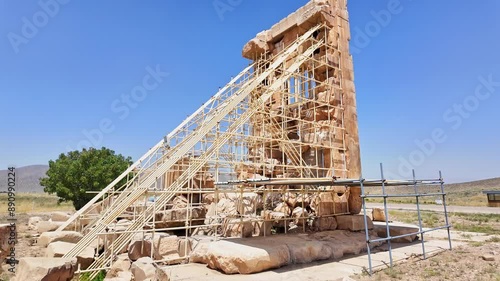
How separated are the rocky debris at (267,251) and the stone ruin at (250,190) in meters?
0.03

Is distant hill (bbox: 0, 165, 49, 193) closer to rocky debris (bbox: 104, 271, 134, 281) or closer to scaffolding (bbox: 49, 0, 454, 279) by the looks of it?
scaffolding (bbox: 49, 0, 454, 279)

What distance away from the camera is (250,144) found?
1434 cm

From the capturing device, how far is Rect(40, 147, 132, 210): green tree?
85.6 feet

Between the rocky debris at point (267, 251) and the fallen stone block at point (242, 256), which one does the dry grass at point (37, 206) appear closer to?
the fallen stone block at point (242, 256)

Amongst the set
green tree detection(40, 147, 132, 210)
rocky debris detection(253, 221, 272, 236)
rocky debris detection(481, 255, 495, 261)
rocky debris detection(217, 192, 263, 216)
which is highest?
green tree detection(40, 147, 132, 210)

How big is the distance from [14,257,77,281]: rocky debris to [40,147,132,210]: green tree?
20.3 m

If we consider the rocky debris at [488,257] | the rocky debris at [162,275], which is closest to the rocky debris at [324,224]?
the rocky debris at [488,257]

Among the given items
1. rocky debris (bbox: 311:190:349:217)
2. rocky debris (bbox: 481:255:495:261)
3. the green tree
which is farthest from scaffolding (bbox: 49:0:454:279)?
the green tree

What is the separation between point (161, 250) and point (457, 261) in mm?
8568

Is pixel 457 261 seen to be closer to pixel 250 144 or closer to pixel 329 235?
pixel 329 235

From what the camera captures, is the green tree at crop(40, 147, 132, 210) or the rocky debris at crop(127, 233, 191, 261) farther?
the green tree at crop(40, 147, 132, 210)

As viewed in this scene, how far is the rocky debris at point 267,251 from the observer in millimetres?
7992

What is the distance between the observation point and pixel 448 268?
328 inches

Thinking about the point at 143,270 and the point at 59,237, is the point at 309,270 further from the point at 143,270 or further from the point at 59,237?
the point at 59,237
